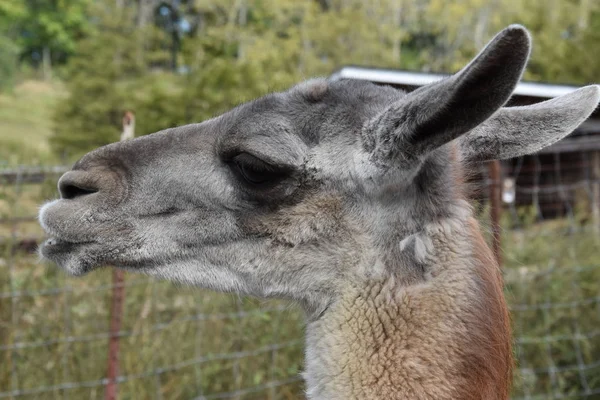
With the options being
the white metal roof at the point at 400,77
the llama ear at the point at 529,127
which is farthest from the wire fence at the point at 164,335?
the white metal roof at the point at 400,77

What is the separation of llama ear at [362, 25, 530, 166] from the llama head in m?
0.01

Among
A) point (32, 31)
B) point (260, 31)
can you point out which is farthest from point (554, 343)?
point (32, 31)

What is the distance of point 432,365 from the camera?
2.13 m

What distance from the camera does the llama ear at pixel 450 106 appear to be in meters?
1.68

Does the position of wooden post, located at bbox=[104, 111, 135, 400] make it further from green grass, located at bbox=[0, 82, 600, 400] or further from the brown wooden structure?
the brown wooden structure

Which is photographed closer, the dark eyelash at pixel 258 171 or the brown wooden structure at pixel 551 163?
the dark eyelash at pixel 258 171

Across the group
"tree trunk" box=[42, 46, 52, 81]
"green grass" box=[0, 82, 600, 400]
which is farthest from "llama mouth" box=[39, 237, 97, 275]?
"tree trunk" box=[42, 46, 52, 81]

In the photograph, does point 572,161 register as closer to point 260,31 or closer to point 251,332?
point 251,332

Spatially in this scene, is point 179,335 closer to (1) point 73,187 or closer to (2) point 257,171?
(1) point 73,187

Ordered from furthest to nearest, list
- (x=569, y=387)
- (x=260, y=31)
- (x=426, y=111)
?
(x=260, y=31), (x=569, y=387), (x=426, y=111)

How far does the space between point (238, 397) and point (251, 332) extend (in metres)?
0.56

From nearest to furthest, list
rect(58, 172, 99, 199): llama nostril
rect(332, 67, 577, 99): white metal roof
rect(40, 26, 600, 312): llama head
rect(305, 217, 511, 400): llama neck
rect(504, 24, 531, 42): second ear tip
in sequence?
rect(504, 24, 531, 42): second ear tip → rect(305, 217, 511, 400): llama neck → rect(40, 26, 600, 312): llama head → rect(58, 172, 99, 199): llama nostril → rect(332, 67, 577, 99): white metal roof

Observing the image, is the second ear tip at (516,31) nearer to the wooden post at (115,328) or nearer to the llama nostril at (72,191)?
the llama nostril at (72,191)

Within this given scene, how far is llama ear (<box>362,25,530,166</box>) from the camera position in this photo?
5.52ft
